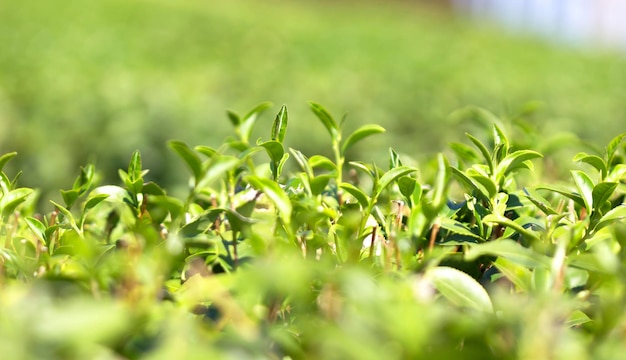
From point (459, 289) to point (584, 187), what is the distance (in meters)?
0.40

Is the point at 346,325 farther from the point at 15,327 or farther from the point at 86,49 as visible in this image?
the point at 86,49

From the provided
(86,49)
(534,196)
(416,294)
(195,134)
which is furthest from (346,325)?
(86,49)

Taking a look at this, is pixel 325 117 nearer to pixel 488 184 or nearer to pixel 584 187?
pixel 488 184

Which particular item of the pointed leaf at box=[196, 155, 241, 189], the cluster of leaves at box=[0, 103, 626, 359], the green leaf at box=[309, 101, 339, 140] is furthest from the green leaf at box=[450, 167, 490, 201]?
the pointed leaf at box=[196, 155, 241, 189]

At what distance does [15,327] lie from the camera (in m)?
0.72

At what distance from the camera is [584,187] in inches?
51.0

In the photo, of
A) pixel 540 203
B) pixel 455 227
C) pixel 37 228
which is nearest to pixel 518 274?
pixel 455 227

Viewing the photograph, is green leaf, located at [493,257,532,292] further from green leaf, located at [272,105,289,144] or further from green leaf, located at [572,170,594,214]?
green leaf, located at [272,105,289,144]

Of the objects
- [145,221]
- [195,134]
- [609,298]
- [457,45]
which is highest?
[609,298]

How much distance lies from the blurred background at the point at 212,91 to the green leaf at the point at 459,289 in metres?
0.83

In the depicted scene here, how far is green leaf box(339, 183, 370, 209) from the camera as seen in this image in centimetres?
127

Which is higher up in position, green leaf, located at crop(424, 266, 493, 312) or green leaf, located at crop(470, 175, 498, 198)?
green leaf, located at crop(470, 175, 498, 198)

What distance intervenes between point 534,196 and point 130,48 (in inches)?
319

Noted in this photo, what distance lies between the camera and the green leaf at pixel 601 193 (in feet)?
4.07
